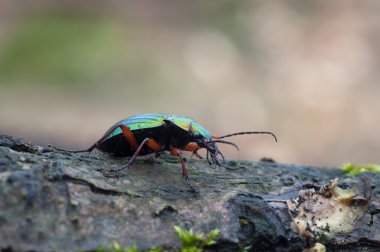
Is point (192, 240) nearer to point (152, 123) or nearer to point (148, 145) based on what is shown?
point (148, 145)

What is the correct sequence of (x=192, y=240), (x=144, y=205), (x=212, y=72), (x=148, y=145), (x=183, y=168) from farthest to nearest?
1. (x=212, y=72)
2. (x=148, y=145)
3. (x=183, y=168)
4. (x=144, y=205)
5. (x=192, y=240)

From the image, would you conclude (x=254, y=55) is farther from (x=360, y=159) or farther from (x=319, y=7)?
(x=360, y=159)

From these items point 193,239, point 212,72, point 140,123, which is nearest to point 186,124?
point 140,123

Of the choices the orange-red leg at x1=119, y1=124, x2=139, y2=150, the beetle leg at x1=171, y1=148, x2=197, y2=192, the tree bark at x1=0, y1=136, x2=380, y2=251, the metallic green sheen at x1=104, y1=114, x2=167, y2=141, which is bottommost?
the tree bark at x1=0, y1=136, x2=380, y2=251

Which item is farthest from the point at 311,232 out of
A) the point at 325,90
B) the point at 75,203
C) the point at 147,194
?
the point at 325,90

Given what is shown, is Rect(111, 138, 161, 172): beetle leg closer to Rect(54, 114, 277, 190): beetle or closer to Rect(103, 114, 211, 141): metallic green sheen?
Rect(54, 114, 277, 190): beetle

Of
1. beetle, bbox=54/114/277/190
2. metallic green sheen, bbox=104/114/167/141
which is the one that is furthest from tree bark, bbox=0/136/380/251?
metallic green sheen, bbox=104/114/167/141

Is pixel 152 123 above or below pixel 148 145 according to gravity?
above

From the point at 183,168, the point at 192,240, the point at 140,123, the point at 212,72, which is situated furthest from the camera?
the point at 212,72
